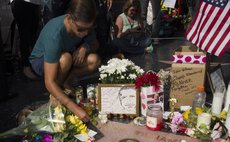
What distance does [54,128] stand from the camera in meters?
2.43

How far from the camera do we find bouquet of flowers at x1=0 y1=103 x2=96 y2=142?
93.1 inches

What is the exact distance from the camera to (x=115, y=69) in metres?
2.77

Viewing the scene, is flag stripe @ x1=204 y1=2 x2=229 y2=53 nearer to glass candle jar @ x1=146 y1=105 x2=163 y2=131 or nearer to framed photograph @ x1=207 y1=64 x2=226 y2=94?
framed photograph @ x1=207 y1=64 x2=226 y2=94

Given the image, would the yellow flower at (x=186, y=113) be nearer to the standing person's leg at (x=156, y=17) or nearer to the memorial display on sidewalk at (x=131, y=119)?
the memorial display on sidewalk at (x=131, y=119)

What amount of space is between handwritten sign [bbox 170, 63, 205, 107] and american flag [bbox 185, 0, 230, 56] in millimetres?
469

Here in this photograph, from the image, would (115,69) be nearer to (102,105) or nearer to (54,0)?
(102,105)

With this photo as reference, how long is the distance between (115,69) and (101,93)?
236 millimetres

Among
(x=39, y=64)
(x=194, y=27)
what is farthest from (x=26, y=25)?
(x=194, y=27)

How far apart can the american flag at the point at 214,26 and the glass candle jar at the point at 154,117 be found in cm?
100

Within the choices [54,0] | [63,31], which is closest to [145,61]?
[54,0]

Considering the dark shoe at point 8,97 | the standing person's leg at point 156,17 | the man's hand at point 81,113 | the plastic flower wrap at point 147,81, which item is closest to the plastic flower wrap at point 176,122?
the plastic flower wrap at point 147,81

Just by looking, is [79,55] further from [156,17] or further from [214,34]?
[156,17]

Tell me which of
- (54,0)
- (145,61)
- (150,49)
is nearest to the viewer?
(54,0)

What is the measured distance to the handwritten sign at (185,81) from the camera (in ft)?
9.32
